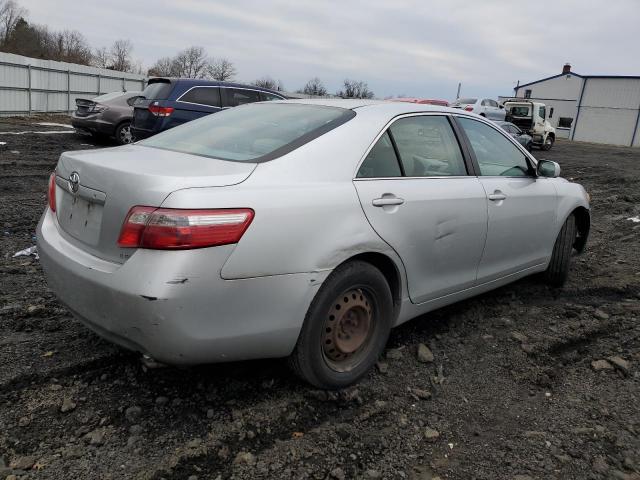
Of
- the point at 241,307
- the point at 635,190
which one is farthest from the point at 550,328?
the point at 635,190

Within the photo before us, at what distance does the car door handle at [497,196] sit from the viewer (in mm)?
3605

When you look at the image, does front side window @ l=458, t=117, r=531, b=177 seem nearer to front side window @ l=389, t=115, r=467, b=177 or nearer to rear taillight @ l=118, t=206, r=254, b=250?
front side window @ l=389, t=115, r=467, b=177

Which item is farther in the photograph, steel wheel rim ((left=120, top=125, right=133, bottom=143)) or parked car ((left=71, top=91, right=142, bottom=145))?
steel wheel rim ((left=120, top=125, right=133, bottom=143))

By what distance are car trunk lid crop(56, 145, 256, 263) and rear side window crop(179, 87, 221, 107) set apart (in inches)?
335

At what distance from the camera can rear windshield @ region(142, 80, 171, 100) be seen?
10.7 meters

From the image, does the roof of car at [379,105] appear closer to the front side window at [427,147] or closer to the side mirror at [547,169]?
the front side window at [427,147]

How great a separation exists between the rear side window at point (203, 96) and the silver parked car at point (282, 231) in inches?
308

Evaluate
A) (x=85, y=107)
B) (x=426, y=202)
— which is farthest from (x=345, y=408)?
(x=85, y=107)

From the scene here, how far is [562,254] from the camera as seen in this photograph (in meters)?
4.57

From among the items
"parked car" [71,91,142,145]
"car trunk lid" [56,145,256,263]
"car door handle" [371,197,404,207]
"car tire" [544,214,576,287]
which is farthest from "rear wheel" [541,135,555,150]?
"car trunk lid" [56,145,256,263]

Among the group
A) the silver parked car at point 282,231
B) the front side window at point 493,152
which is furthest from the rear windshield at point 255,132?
the front side window at point 493,152

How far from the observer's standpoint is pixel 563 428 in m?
2.68

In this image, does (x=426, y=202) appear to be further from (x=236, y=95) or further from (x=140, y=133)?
(x=236, y=95)

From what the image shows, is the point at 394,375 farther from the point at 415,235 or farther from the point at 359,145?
the point at 359,145
